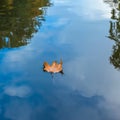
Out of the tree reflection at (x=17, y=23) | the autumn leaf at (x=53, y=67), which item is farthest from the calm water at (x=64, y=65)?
the autumn leaf at (x=53, y=67)

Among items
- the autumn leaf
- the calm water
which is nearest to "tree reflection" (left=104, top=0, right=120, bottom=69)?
the calm water

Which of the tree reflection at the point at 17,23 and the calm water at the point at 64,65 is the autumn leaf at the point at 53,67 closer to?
the calm water at the point at 64,65

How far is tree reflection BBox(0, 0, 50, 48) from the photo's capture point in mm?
16484

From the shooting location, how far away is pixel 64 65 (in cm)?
1281

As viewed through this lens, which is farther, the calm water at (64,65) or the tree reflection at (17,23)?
the tree reflection at (17,23)

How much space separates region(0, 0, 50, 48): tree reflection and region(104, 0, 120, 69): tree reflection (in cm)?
423

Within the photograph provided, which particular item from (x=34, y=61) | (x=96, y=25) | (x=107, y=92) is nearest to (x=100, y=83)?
(x=107, y=92)

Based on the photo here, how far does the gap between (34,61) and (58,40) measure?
10.4 feet

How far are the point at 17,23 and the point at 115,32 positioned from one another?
6140mm

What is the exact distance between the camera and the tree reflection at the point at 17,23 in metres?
16.5

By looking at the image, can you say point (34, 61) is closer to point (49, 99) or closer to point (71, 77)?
point (71, 77)

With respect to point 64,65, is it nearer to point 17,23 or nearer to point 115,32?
point 115,32

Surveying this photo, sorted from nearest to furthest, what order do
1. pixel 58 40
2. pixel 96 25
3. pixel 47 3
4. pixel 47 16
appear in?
pixel 58 40, pixel 96 25, pixel 47 16, pixel 47 3

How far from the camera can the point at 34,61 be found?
13.2 meters
